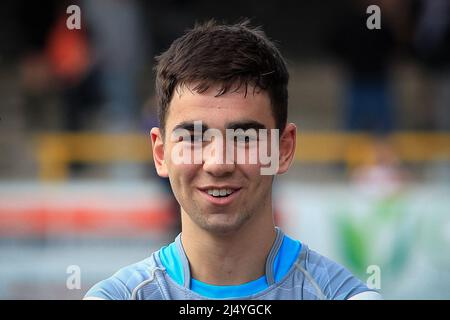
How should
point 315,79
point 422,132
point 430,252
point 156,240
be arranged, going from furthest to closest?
point 315,79, point 422,132, point 156,240, point 430,252

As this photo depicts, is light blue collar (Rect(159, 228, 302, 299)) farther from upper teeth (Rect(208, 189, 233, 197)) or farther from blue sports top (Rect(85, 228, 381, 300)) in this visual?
upper teeth (Rect(208, 189, 233, 197))

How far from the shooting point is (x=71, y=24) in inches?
308

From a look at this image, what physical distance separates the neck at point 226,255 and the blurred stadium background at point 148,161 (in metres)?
5.62

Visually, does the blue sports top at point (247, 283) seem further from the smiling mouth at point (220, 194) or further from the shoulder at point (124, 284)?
the smiling mouth at point (220, 194)

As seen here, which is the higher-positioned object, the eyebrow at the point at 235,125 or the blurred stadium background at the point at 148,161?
the eyebrow at the point at 235,125

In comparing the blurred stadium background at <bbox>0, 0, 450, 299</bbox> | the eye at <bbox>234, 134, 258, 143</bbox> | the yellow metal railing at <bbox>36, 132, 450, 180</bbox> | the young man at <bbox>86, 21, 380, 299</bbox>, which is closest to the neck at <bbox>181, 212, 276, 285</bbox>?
the young man at <bbox>86, 21, 380, 299</bbox>

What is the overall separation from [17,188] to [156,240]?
1.48 metres

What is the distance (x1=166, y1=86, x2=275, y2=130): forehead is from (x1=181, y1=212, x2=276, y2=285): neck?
0.25m

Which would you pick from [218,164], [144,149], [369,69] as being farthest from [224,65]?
[144,149]

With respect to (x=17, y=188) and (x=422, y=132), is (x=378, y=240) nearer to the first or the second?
(x=422, y=132)

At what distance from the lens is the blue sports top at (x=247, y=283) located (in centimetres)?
229

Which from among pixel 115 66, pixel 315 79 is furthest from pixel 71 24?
pixel 315 79

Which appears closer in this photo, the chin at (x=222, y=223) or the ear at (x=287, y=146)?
the chin at (x=222, y=223)

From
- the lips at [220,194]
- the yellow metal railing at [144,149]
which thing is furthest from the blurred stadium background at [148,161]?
the lips at [220,194]
